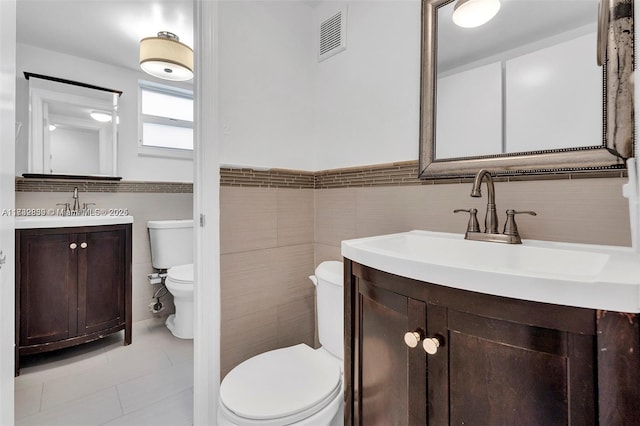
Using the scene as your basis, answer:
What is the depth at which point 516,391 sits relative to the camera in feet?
1.74

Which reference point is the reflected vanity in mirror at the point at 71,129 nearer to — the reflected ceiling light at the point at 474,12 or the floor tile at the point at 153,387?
the floor tile at the point at 153,387

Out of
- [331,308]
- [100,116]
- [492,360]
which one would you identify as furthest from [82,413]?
[100,116]

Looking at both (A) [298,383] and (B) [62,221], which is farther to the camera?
(B) [62,221]

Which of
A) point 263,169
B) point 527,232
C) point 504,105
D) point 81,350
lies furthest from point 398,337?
point 81,350

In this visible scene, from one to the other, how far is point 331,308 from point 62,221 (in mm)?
1864

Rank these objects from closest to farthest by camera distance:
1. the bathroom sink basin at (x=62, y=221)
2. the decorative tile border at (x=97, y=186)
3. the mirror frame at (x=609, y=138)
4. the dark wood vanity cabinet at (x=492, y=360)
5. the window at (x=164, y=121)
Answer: the dark wood vanity cabinet at (x=492, y=360) → the mirror frame at (x=609, y=138) → the bathroom sink basin at (x=62, y=221) → the decorative tile border at (x=97, y=186) → the window at (x=164, y=121)

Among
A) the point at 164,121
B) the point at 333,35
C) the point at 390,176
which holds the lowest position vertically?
the point at 390,176

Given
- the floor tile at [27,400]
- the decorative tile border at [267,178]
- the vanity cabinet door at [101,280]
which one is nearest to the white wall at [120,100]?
the vanity cabinet door at [101,280]

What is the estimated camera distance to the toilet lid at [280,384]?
94cm

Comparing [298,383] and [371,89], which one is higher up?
[371,89]

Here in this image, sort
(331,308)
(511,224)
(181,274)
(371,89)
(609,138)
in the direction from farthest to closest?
(181,274)
(371,89)
(331,308)
(511,224)
(609,138)

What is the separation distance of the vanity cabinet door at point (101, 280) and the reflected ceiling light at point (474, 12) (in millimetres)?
2435

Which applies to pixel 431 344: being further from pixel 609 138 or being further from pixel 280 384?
pixel 609 138

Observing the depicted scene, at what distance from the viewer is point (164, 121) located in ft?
9.09
